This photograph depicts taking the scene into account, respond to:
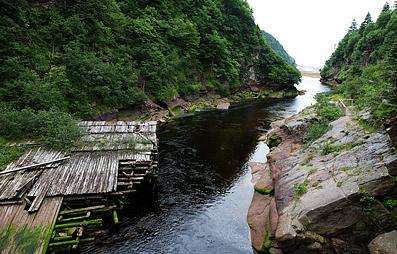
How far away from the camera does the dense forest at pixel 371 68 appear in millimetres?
13977

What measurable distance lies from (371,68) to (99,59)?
114 ft

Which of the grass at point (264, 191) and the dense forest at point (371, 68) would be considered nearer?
the dense forest at point (371, 68)

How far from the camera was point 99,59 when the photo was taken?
1374 inches

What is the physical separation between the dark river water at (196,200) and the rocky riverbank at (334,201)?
49.8 inches

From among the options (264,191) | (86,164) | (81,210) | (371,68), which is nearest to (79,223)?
(81,210)

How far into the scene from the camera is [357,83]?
3528 cm

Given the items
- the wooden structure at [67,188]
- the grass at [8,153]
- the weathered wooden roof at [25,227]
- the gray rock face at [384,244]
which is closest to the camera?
the gray rock face at [384,244]

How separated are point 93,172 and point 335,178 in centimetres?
1252

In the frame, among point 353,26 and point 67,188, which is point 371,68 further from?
point 353,26

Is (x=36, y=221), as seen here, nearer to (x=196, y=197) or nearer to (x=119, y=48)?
(x=196, y=197)

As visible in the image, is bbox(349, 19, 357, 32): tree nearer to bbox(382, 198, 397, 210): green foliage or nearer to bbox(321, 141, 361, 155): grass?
bbox(321, 141, 361, 155): grass

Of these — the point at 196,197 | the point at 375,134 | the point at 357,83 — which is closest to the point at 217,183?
the point at 196,197

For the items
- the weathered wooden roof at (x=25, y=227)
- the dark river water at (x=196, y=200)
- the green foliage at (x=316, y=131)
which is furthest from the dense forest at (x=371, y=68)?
the weathered wooden roof at (x=25, y=227)

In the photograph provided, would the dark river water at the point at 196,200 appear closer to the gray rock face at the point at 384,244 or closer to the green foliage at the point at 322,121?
the green foliage at the point at 322,121
